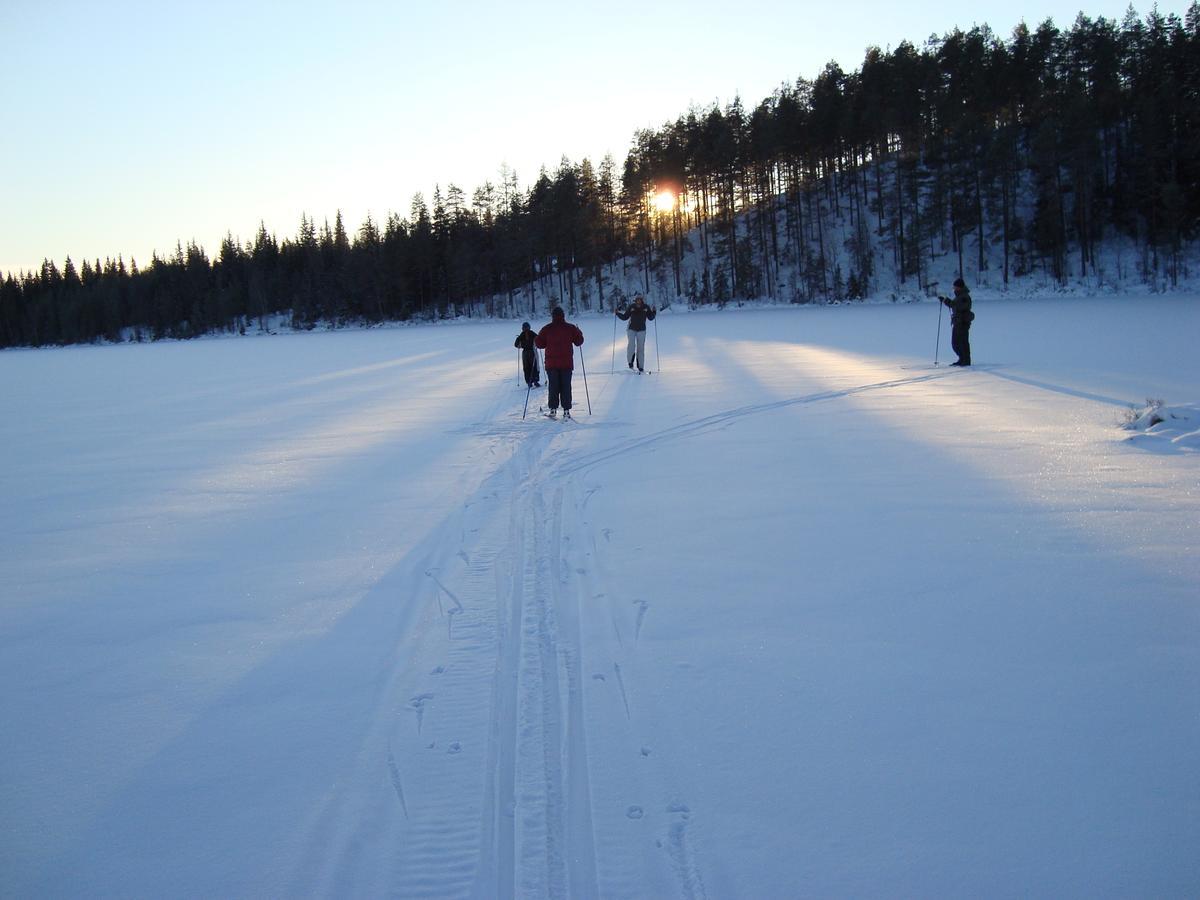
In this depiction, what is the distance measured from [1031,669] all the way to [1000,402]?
29.8 feet

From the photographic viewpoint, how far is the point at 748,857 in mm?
2707

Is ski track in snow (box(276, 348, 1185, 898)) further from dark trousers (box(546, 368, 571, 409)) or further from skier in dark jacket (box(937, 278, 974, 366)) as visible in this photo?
skier in dark jacket (box(937, 278, 974, 366))

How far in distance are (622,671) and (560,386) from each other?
9.19m

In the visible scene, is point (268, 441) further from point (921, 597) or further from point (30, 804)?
point (921, 597)

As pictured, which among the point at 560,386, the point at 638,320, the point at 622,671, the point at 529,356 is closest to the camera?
the point at 622,671

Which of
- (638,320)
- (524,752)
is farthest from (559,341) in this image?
(524,752)

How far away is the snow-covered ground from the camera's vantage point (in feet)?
9.12

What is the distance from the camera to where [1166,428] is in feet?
29.0

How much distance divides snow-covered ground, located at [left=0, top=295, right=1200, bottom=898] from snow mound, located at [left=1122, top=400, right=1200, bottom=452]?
10 cm

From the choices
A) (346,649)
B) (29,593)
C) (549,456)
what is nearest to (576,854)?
(346,649)

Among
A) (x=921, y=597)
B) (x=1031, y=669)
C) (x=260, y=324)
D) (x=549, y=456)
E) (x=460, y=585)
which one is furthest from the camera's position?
(x=260, y=324)

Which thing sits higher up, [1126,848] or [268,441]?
[268,441]

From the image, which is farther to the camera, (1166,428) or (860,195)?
(860,195)

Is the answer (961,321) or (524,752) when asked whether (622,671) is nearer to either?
(524,752)
